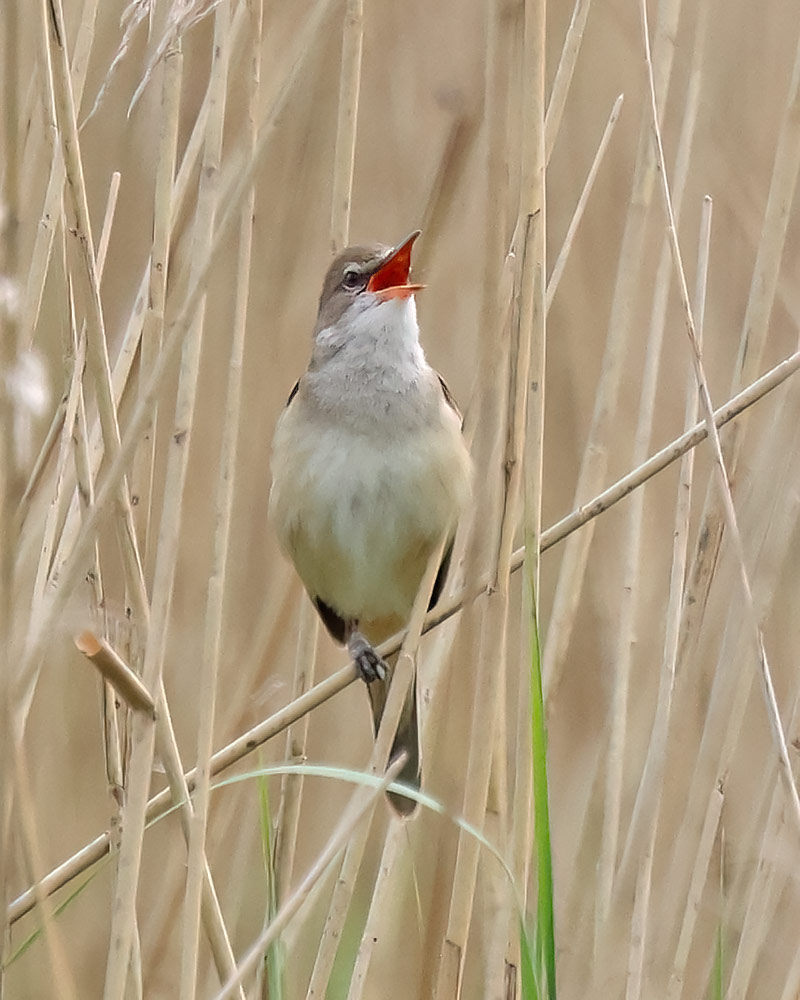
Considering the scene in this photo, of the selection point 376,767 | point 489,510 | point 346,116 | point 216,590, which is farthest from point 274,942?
point 346,116

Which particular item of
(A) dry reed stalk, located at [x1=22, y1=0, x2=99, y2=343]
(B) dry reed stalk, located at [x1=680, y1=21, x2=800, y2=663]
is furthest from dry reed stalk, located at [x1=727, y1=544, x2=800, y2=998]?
(A) dry reed stalk, located at [x1=22, y1=0, x2=99, y2=343]

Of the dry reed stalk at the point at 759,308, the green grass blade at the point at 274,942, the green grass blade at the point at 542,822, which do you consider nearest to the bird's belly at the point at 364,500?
the dry reed stalk at the point at 759,308

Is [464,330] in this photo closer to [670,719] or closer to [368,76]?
[368,76]

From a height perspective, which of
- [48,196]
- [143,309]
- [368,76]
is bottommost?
[143,309]

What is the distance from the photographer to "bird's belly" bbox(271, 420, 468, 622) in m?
1.53

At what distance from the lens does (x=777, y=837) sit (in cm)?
115

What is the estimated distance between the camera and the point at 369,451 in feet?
5.03

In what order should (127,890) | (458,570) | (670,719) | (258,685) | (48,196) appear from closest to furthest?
(127,890) → (670,719) → (48,196) → (258,685) → (458,570)

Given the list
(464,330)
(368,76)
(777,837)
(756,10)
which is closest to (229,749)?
(777,837)

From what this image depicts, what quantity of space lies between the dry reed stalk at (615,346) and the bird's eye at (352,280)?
409 millimetres

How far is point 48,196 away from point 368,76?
0.78 meters

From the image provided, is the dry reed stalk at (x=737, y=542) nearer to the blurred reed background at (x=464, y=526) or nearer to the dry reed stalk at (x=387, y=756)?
the blurred reed background at (x=464, y=526)

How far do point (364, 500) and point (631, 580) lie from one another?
1.18ft

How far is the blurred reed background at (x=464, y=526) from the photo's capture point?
36.8 inches
